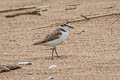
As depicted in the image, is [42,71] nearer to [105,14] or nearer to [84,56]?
[84,56]

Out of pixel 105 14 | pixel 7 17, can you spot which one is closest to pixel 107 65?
pixel 105 14

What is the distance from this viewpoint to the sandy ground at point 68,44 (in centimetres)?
1168

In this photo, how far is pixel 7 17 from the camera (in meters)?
19.7

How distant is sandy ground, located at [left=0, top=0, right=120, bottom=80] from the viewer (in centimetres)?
1168

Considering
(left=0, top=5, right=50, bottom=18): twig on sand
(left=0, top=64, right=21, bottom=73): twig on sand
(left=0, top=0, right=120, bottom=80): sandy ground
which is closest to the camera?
(left=0, top=0, right=120, bottom=80): sandy ground

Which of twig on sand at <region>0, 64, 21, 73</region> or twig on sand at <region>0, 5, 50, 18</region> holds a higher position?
twig on sand at <region>0, 5, 50, 18</region>

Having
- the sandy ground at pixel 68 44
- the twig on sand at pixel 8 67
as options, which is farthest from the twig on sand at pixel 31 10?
the twig on sand at pixel 8 67

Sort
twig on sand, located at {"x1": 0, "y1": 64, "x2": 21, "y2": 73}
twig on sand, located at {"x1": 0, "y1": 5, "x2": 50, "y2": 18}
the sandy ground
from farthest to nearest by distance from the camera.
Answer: twig on sand, located at {"x1": 0, "y1": 5, "x2": 50, "y2": 18}, twig on sand, located at {"x1": 0, "y1": 64, "x2": 21, "y2": 73}, the sandy ground

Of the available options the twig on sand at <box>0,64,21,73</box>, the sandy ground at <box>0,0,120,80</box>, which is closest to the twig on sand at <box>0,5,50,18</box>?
the sandy ground at <box>0,0,120,80</box>

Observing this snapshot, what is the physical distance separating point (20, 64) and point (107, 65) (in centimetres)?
188

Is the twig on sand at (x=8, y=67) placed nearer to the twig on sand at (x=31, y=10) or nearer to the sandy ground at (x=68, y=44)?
the sandy ground at (x=68, y=44)

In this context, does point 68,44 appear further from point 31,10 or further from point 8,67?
point 31,10

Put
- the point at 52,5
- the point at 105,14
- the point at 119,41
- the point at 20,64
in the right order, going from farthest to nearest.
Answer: the point at 52,5
the point at 105,14
the point at 119,41
the point at 20,64

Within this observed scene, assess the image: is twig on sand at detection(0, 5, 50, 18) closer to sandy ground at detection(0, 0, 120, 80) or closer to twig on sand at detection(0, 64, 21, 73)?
sandy ground at detection(0, 0, 120, 80)
